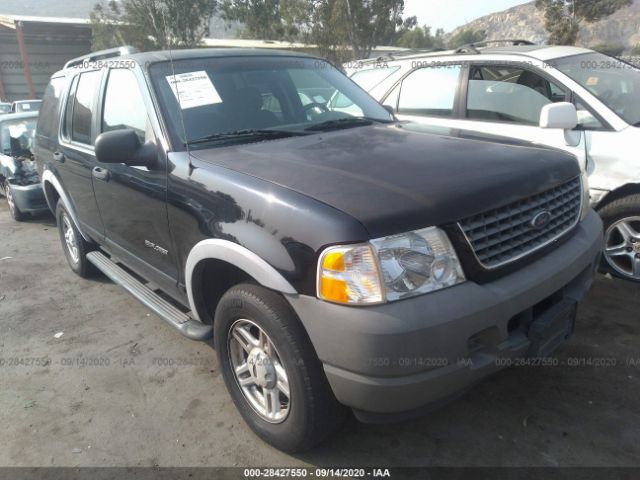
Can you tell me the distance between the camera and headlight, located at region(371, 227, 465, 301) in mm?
1830

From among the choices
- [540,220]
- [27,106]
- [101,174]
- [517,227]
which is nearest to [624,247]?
[540,220]

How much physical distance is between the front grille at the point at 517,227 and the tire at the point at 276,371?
83cm

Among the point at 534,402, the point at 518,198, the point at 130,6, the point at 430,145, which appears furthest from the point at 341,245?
the point at 130,6

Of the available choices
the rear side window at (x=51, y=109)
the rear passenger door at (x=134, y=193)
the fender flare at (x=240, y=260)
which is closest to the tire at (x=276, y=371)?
the fender flare at (x=240, y=260)

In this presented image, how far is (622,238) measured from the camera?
12.7ft

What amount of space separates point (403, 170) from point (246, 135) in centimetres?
107

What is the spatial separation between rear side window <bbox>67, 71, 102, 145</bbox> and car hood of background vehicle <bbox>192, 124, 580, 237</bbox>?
157cm

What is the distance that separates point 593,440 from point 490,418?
0.48 metres

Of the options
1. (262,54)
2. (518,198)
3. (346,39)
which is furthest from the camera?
(346,39)

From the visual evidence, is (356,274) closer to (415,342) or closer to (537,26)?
(415,342)

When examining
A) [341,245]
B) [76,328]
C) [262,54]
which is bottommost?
[76,328]

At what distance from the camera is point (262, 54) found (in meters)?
3.40

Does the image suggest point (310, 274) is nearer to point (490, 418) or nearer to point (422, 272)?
point (422, 272)

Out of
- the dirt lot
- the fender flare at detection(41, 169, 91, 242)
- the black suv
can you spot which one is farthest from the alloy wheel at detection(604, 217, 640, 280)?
the fender flare at detection(41, 169, 91, 242)
